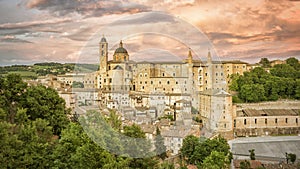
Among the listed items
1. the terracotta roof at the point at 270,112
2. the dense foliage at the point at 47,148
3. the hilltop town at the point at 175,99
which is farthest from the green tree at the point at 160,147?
the terracotta roof at the point at 270,112

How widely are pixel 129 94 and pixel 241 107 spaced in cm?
604

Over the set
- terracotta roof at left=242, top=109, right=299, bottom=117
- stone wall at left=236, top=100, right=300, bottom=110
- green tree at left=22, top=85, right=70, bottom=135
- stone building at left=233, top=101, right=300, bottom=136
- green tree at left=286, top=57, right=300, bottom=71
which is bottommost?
stone building at left=233, top=101, right=300, bottom=136

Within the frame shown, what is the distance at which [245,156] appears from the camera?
1285 cm

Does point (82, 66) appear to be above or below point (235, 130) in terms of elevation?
above

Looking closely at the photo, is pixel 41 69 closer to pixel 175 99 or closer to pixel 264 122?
pixel 175 99

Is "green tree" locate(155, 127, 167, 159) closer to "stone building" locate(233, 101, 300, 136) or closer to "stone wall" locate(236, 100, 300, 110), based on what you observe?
"stone building" locate(233, 101, 300, 136)

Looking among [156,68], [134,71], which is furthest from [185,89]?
[134,71]

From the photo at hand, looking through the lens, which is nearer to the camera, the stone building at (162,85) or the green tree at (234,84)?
the stone building at (162,85)

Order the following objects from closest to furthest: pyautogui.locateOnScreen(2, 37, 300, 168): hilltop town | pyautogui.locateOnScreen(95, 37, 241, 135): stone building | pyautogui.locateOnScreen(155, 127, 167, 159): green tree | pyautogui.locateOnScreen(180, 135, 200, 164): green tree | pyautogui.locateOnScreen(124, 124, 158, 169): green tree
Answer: pyautogui.locateOnScreen(124, 124, 158, 169): green tree < pyautogui.locateOnScreen(155, 127, 167, 159): green tree < pyautogui.locateOnScreen(180, 135, 200, 164): green tree < pyautogui.locateOnScreen(2, 37, 300, 168): hilltop town < pyautogui.locateOnScreen(95, 37, 241, 135): stone building

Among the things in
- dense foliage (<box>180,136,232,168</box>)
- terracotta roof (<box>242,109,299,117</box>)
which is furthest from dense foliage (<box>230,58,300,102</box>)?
dense foliage (<box>180,136,232,168</box>)

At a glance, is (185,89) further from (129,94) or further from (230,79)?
(230,79)

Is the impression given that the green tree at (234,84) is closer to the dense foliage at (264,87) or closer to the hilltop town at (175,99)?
the dense foliage at (264,87)

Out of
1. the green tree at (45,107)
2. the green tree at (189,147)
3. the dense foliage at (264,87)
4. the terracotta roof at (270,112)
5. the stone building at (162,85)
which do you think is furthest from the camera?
the dense foliage at (264,87)

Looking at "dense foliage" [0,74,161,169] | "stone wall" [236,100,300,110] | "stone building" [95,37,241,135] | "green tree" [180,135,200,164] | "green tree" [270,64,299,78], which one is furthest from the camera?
"green tree" [270,64,299,78]
